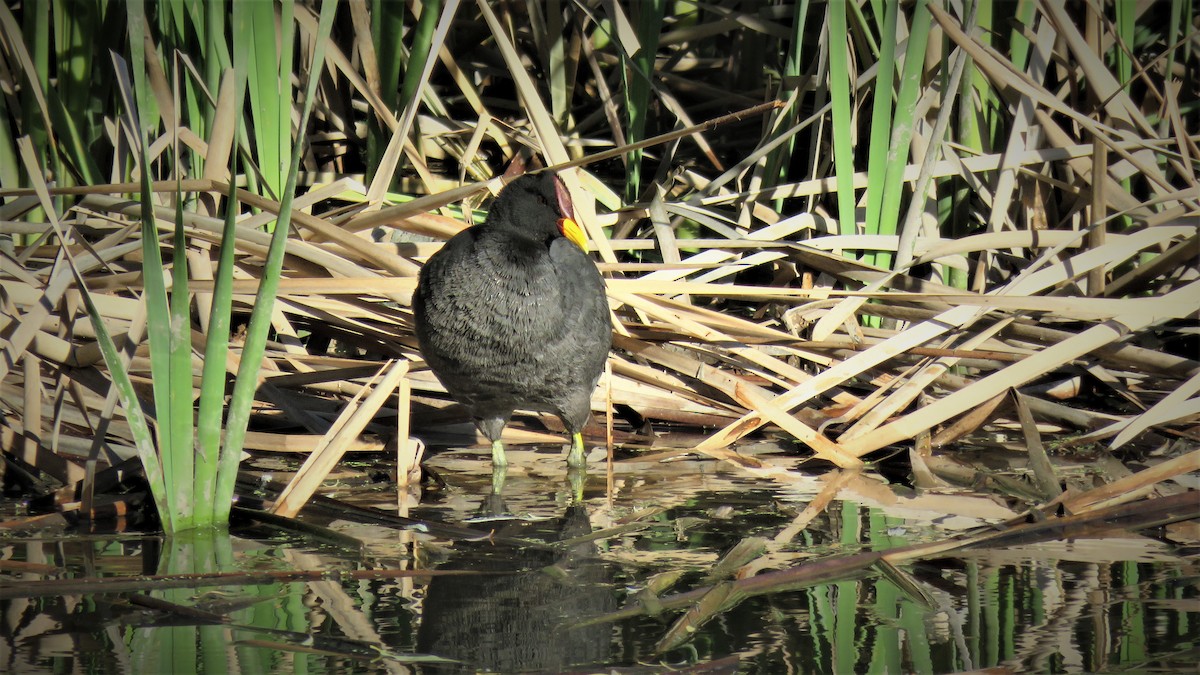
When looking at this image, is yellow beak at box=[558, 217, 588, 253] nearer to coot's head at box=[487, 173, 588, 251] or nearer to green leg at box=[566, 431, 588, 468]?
coot's head at box=[487, 173, 588, 251]

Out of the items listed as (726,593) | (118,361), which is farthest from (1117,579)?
(118,361)

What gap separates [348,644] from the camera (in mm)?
1681

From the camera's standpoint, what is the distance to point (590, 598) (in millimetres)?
1975

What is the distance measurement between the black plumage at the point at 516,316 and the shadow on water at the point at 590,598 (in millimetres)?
508

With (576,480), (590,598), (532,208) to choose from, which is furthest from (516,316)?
(590,598)

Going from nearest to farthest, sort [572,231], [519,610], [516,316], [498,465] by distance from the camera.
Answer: [519,610]
[516,316]
[498,465]
[572,231]

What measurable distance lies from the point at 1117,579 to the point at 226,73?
2437mm

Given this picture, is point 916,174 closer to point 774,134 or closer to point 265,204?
point 774,134

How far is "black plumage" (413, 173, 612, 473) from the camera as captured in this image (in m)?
2.94

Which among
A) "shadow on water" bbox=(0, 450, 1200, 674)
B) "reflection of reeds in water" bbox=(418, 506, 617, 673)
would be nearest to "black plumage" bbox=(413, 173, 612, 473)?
"shadow on water" bbox=(0, 450, 1200, 674)

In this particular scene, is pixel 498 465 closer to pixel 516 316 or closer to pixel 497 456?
pixel 497 456

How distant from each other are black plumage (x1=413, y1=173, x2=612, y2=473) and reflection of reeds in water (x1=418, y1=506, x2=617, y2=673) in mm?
776

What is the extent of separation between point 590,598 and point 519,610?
13 centimetres

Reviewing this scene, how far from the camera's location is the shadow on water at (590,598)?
1.66 meters
